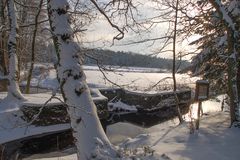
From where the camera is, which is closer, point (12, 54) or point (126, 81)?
point (12, 54)

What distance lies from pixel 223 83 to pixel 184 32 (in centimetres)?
411

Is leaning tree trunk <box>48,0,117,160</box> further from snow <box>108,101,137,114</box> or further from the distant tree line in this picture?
snow <box>108,101,137,114</box>

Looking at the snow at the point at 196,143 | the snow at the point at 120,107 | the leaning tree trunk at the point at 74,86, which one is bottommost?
the snow at the point at 120,107

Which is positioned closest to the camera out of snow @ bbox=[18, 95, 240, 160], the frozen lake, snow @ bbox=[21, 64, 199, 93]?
the frozen lake

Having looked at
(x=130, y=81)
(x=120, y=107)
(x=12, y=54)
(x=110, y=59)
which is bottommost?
(x=120, y=107)

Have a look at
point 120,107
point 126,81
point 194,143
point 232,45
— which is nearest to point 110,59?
point 194,143

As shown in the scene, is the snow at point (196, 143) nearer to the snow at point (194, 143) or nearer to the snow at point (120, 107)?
the snow at point (194, 143)

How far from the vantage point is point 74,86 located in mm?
6285

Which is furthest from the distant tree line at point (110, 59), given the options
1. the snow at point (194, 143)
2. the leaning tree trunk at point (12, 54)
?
the leaning tree trunk at point (12, 54)

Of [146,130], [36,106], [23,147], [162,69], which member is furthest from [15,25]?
[146,130]

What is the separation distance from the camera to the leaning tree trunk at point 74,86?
628 centimetres

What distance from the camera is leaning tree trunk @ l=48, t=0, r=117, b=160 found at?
247 inches

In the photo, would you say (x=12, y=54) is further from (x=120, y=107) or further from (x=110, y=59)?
(x=120, y=107)

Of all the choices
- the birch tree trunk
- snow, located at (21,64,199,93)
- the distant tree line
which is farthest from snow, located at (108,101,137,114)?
the birch tree trunk
